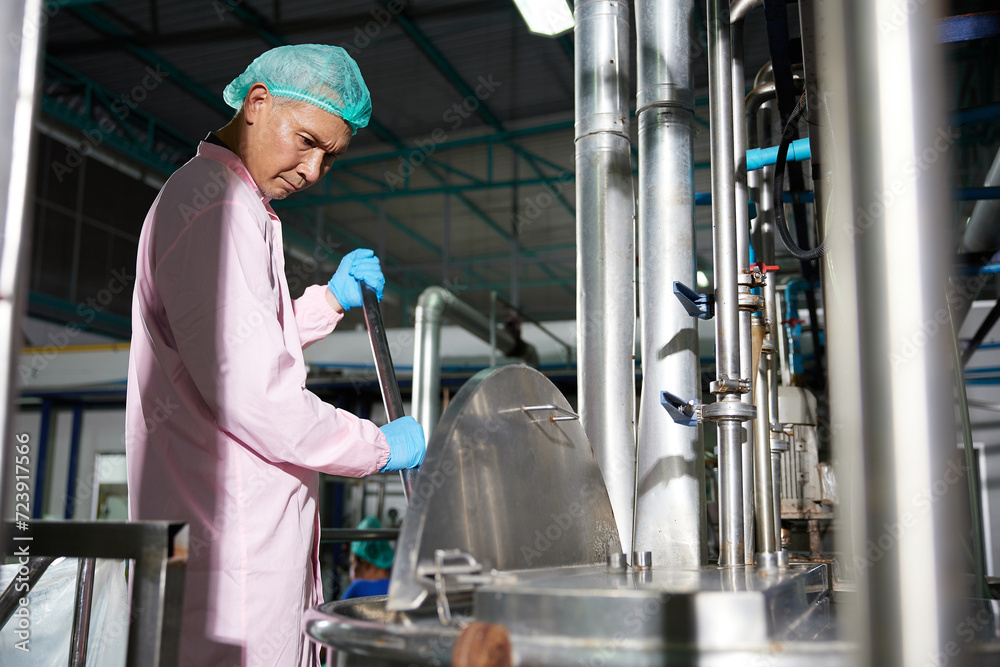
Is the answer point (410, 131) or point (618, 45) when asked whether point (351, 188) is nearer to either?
point (410, 131)

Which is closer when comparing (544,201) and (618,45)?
(618,45)

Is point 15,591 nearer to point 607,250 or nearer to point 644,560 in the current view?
point 644,560

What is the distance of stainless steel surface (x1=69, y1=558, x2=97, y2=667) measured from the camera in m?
1.40

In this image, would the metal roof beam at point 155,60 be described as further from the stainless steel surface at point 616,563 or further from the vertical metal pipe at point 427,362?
the stainless steel surface at point 616,563

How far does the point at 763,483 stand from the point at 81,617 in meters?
1.22

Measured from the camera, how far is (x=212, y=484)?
1.10 meters

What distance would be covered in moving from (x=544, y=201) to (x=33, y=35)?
7702 millimetres

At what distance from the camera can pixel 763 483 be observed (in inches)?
53.2

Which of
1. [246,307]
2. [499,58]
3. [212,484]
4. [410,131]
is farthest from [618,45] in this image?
[410,131]

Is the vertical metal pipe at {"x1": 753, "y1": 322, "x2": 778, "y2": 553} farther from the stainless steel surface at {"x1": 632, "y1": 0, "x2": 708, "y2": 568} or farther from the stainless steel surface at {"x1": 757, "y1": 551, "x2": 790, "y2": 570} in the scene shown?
the stainless steel surface at {"x1": 757, "y1": 551, "x2": 790, "y2": 570}

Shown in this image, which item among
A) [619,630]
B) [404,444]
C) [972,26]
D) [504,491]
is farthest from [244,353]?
[972,26]

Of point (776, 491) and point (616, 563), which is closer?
point (616, 563)

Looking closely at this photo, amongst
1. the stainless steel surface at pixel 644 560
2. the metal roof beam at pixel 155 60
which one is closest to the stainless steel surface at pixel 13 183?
the stainless steel surface at pixel 644 560

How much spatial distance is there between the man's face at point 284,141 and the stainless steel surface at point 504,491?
609 millimetres
